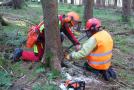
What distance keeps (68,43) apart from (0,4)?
9728mm

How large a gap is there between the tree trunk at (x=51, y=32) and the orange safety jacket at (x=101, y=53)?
90 cm

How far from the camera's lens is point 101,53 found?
8086mm

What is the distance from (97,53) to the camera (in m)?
8.07

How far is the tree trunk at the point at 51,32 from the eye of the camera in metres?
7.56

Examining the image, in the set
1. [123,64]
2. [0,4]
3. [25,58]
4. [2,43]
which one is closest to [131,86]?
[123,64]

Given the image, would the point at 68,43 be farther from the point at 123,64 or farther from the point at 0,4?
the point at 0,4

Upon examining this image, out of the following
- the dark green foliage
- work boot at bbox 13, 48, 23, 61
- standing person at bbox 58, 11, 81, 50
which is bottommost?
the dark green foliage

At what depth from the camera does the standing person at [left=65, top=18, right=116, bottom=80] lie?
791cm

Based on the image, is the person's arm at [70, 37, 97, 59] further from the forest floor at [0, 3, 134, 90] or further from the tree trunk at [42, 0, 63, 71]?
the tree trunk at [42, 0, 63, 71]

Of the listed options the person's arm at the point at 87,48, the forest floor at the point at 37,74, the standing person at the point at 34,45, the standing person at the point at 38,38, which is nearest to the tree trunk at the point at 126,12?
the forest floor at the point at 37,74

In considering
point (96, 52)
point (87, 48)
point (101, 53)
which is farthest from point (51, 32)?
point (101, 53)

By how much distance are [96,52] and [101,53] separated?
0.12 m

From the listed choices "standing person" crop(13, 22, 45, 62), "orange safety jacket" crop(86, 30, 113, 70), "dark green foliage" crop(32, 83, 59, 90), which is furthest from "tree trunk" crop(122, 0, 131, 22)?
"dark green foliage" crop(32, 83, 59, 90)

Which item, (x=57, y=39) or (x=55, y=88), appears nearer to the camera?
(x=55, y=88)
